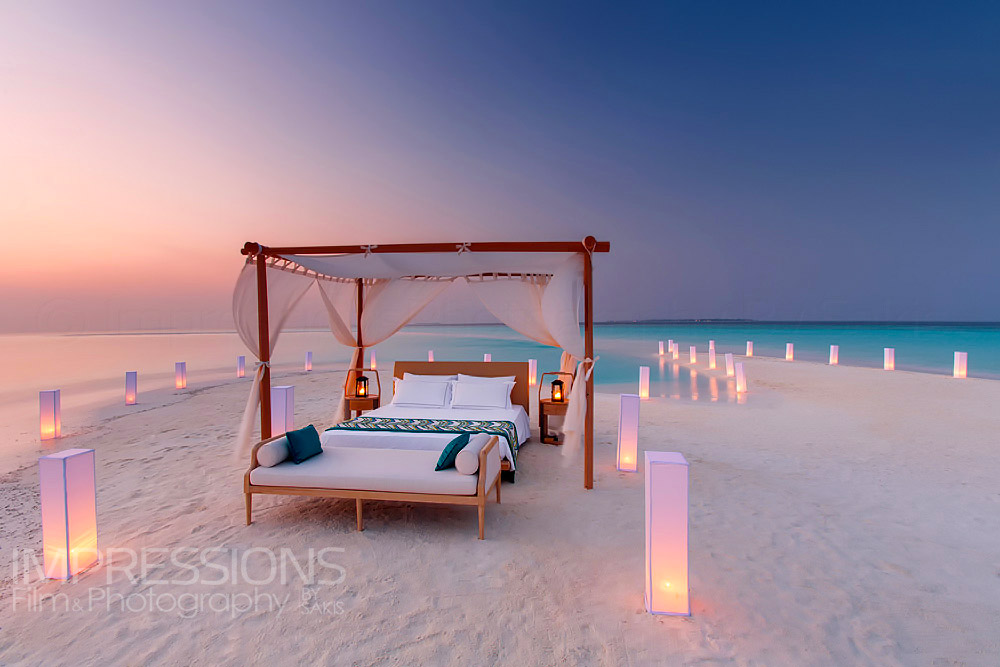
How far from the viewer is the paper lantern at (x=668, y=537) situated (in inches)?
94.1

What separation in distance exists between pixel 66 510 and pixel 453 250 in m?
3.58

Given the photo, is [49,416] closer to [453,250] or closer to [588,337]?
[453,250]

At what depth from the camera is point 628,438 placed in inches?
201

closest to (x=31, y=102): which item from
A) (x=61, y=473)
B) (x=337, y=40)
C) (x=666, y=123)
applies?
(x=337, y=40)

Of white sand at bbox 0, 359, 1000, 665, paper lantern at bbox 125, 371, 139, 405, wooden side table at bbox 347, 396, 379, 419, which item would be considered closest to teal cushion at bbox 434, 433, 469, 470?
white sand at bbox 0, 359, 1000, 665

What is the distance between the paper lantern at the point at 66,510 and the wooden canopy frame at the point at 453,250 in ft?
6.90

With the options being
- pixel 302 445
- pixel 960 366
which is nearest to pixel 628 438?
pixel 302 445

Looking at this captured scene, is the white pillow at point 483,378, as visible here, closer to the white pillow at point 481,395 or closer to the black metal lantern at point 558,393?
the white pillow at point 481,395

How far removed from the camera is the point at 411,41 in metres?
8.38

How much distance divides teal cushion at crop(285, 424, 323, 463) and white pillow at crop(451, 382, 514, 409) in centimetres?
265

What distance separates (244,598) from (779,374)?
1513 centimetres

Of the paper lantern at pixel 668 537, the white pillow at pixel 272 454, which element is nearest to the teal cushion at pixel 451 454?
the white pillow at pixel 272 454

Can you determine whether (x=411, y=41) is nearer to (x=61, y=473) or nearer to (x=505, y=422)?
(x=505, y=422)

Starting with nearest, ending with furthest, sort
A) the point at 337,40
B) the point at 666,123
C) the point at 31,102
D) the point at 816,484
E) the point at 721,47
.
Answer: the point at 816,484 < the point at 31,102 < the point at 337,40 < the point at 721,47 < the point at 666,123
